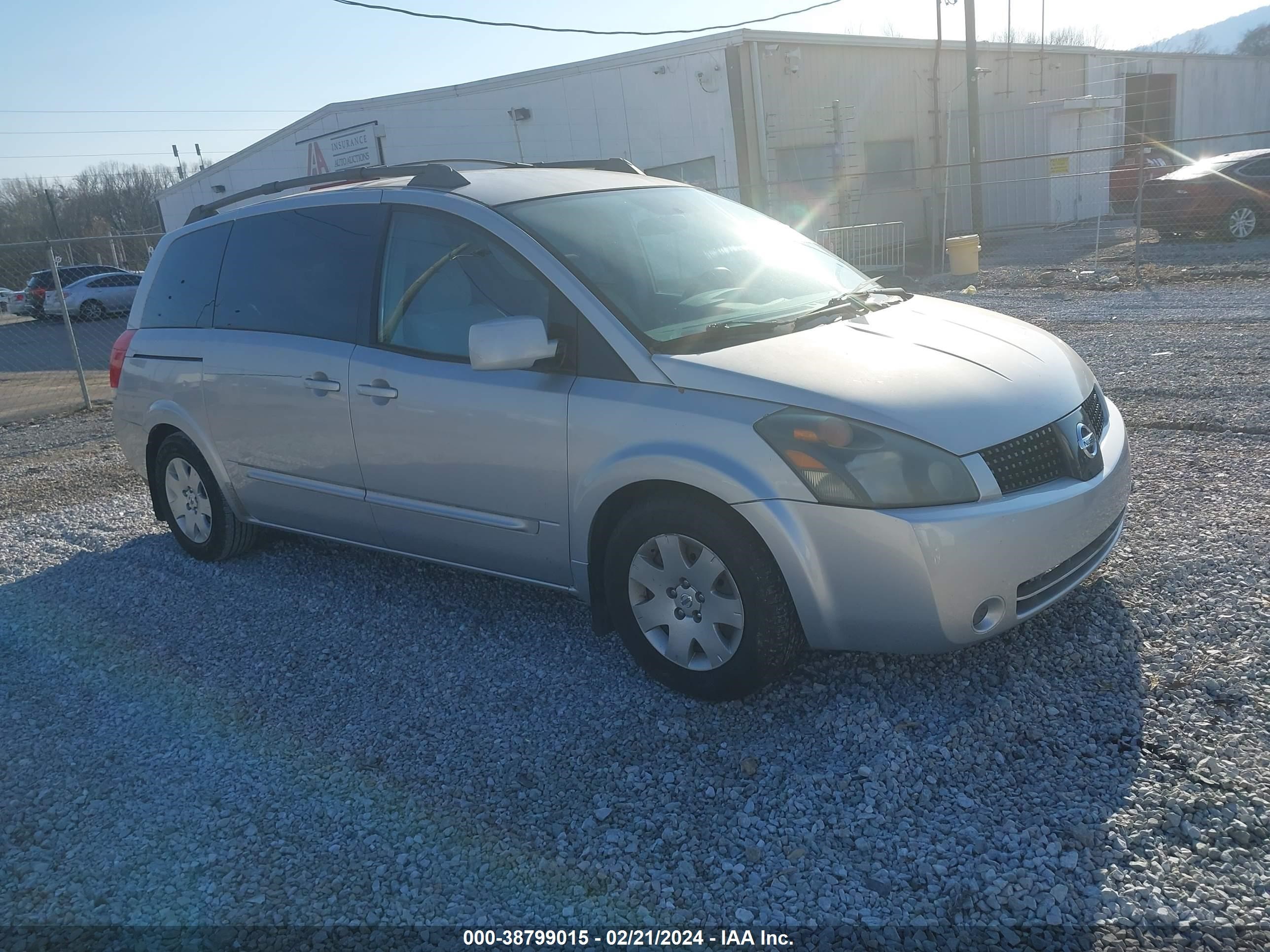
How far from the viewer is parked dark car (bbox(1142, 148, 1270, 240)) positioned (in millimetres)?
17188

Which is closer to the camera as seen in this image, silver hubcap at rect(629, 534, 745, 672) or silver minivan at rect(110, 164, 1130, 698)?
silver minivan at rect(110, 164, 1130, 698)

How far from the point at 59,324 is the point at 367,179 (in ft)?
88.6

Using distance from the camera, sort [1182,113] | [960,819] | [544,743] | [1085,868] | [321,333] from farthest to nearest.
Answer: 1. [1182,113]
2. [321,333]
3. [544,743]
4. [960,819]
5. [1085,868]

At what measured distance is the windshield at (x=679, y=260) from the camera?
3918 mm

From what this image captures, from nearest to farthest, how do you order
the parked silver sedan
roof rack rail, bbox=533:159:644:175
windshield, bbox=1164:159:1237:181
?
roof rack rail, bbox=533:159:644:175 → windshield, bbox=1164:159:1237:181 → the parked silver sedan

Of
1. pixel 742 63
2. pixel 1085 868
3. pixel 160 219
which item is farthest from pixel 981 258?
pixel 160 219

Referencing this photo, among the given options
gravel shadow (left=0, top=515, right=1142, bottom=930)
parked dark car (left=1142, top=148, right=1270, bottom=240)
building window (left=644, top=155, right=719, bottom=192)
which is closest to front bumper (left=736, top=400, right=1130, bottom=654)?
gravel shadow (left=0, top=515, right=1142, bottom=930)

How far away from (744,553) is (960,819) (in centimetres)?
102

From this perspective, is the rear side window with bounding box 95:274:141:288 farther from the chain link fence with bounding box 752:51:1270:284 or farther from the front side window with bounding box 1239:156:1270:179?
the front side window with bounding box 1239:156:1270:179

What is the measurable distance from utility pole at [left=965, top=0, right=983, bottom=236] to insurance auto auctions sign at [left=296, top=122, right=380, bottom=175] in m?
12.8

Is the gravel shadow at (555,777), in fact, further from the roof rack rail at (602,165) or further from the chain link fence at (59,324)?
the chain link fence at (59,324)

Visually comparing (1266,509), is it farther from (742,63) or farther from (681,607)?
(742,63)

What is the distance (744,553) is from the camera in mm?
3363

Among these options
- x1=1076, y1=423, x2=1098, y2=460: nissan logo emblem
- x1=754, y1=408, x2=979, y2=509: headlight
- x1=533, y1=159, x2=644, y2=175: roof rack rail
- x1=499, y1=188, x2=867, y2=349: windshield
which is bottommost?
x1=1076, y1=423, x2=1098, y2=460: nissan logo emblem
